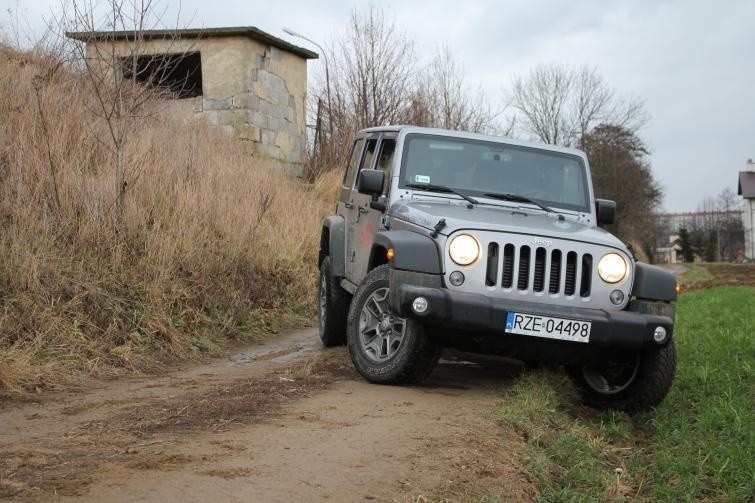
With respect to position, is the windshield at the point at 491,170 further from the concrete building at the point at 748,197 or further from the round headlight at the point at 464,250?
the concrete building at the point at 748,197

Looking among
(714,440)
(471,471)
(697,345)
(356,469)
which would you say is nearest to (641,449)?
(714,440)

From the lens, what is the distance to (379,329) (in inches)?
228

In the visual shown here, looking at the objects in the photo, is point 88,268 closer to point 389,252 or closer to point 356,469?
point 389,252

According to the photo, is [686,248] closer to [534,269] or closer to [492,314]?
[534,269]

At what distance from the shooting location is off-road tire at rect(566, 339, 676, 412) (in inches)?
224

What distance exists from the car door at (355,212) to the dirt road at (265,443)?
49.9 inches

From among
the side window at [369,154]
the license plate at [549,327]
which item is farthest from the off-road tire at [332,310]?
the license plate at [549,327]

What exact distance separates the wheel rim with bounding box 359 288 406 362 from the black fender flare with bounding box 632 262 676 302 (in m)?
1.53

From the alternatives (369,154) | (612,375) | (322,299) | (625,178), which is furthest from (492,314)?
(625,178)

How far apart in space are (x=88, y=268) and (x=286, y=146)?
37.1ft

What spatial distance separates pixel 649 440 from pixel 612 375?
25.7 inches

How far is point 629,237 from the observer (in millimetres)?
48406

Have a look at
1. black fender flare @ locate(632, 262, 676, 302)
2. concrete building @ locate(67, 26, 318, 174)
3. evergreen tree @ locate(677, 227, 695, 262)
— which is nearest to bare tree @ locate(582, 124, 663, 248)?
evergreen tree @ locate(677, 227, 695, 262)

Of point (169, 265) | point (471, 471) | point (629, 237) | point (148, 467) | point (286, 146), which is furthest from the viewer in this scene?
point (629, 237)
